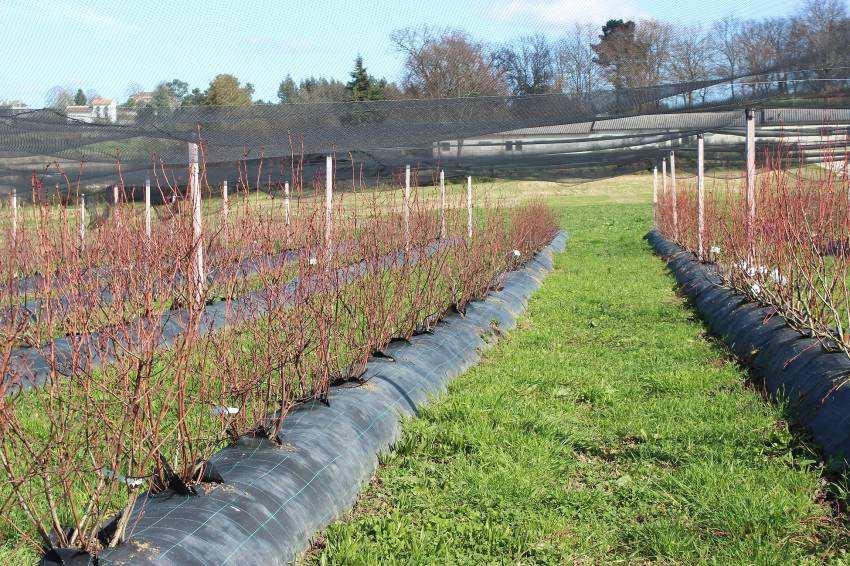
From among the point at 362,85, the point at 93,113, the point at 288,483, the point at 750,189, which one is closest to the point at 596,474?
the point at 288,483

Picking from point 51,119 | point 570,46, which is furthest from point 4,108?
point 570,46

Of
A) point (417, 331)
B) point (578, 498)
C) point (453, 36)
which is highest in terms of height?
point (453, 36)

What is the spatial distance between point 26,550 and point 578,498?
88.6 inches

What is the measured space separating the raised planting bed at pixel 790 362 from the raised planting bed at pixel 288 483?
2.08 m

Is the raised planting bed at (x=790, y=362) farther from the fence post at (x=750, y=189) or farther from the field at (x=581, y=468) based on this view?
the fence post at (x=750, y=189)

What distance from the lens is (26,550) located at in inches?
134

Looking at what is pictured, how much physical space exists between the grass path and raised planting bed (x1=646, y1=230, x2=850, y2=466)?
5.9 inches

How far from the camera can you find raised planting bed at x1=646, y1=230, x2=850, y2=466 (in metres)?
4.52

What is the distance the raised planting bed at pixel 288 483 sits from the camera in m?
3.02

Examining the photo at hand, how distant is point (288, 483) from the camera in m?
3.63

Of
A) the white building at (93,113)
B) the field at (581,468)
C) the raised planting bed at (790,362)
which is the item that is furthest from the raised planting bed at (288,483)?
the white building at (93,113)

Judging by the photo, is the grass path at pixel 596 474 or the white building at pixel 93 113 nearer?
the grass path at pixel 596 474

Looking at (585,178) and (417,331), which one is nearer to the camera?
(417,331)

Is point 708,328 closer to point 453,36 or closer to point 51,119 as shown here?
point 51,119
